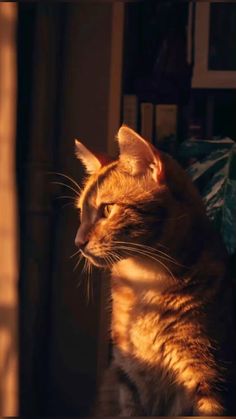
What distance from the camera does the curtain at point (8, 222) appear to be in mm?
1337

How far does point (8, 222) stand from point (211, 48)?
96 cm

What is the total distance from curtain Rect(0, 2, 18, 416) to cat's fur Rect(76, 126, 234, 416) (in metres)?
0.14

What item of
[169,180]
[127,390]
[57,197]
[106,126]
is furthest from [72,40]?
[127,390]

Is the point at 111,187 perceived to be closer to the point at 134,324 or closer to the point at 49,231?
the point at 134,324

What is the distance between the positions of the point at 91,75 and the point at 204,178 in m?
0.42

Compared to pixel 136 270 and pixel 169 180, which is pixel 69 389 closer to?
pixel 136 270

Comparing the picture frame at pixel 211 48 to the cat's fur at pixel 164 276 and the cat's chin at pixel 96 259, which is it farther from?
the cat's chin at pixel 96 259

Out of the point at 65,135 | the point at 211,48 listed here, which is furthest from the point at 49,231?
the point at 211,48

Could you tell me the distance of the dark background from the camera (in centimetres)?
176

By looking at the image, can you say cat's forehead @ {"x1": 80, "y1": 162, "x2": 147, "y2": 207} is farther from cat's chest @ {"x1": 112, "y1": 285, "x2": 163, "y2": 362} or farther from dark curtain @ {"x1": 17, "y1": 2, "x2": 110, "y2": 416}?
dark curtain @ {"x1": 17, "y1": 2, "x2": 110, "y2": 416}

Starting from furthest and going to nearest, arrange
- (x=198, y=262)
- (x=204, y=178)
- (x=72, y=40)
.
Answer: (x=72, y=40), (x=204, y=178), (x=198, y=262)

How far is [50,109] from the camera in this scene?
1779 millimetres

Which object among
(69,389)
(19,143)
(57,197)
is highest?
(19,143)

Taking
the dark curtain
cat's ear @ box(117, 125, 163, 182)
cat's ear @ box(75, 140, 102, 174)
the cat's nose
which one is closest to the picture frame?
the dark curtain
